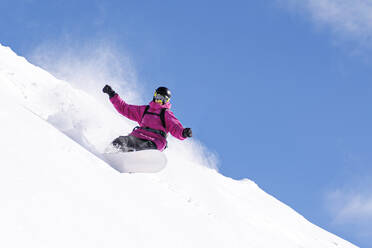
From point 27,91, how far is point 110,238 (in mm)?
9302

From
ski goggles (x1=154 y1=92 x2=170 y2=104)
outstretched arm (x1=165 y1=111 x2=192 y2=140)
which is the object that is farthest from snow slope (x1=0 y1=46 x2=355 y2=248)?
ski goggles (x1=154 y1=92 x2=170 y2=104)

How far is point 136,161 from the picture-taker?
6176mm

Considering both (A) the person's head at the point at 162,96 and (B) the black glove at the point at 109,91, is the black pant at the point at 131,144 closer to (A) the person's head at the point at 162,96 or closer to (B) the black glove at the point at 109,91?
(A) the person's head at the point at 162,96

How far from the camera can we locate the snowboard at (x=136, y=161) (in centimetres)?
616

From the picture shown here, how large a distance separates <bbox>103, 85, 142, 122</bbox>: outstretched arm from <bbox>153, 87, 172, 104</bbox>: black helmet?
486 millimetres

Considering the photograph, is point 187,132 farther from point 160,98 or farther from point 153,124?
point 160,98

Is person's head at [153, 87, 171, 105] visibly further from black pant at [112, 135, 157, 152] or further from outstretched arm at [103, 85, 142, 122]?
black pant at [112, 135, 157, 152]

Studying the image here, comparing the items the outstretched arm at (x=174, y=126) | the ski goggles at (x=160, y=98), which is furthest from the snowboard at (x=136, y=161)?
the ski goggles at (x=160, y=98)

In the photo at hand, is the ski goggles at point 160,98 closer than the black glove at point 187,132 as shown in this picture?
No

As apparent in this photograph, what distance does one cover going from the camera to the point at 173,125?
7.47m

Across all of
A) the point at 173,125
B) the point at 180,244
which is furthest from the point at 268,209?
the point at 180,244

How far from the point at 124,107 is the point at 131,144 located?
1258 millimetres

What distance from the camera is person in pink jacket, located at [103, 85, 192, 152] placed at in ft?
23.7

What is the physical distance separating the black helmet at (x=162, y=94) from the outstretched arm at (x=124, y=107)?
486 mm
